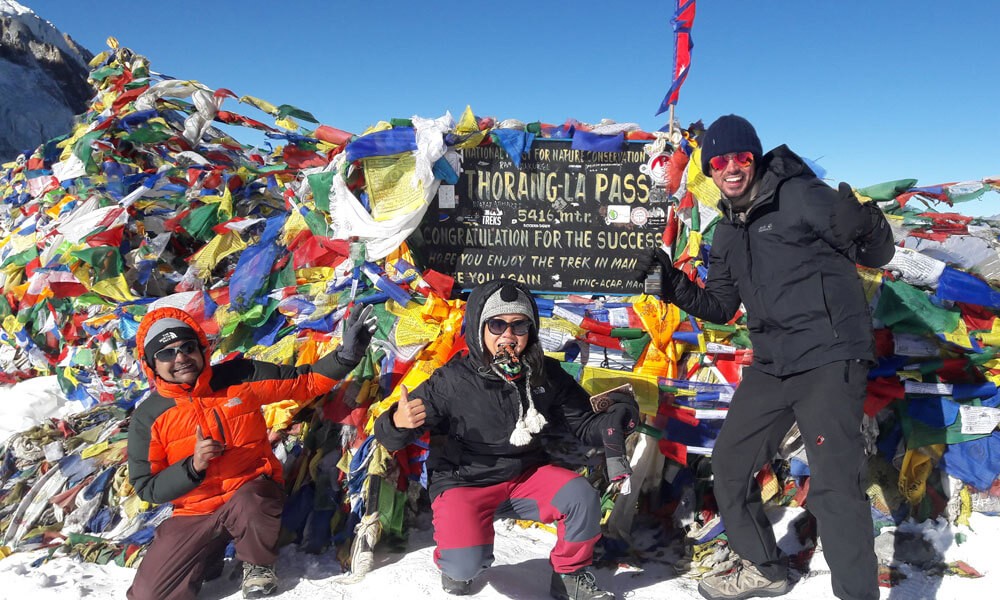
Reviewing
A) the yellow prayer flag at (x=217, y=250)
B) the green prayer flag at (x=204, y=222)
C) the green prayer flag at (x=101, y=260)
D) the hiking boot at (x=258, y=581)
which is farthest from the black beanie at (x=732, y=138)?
the green prayer flag at (x=101, y=260)

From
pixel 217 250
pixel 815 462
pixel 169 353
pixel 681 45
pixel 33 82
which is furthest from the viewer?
pixel 33 82

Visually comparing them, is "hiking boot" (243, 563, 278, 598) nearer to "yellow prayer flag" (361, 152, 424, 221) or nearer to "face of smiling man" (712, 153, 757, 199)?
"yellow prayer flag" (361, 152, 424, 221)

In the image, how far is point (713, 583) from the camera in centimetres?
274

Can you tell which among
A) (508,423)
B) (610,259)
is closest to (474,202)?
(610,259)

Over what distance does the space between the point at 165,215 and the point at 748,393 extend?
5.14m

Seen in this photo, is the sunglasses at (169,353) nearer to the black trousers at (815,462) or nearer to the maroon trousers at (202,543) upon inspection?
the maroon trousers at (202,543)

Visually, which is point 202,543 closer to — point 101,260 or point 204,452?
point 204,452

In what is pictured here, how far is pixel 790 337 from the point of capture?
2477mm

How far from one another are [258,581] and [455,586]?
0.87 m

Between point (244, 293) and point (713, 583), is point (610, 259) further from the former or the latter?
point (244, 293)

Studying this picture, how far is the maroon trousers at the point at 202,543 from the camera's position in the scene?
2635 millimetres

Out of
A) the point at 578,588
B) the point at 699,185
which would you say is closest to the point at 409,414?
the point at 578,588

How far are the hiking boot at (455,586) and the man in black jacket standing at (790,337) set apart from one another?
1.04 m

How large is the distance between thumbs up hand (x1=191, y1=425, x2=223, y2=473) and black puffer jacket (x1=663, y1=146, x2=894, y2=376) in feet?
7.58
